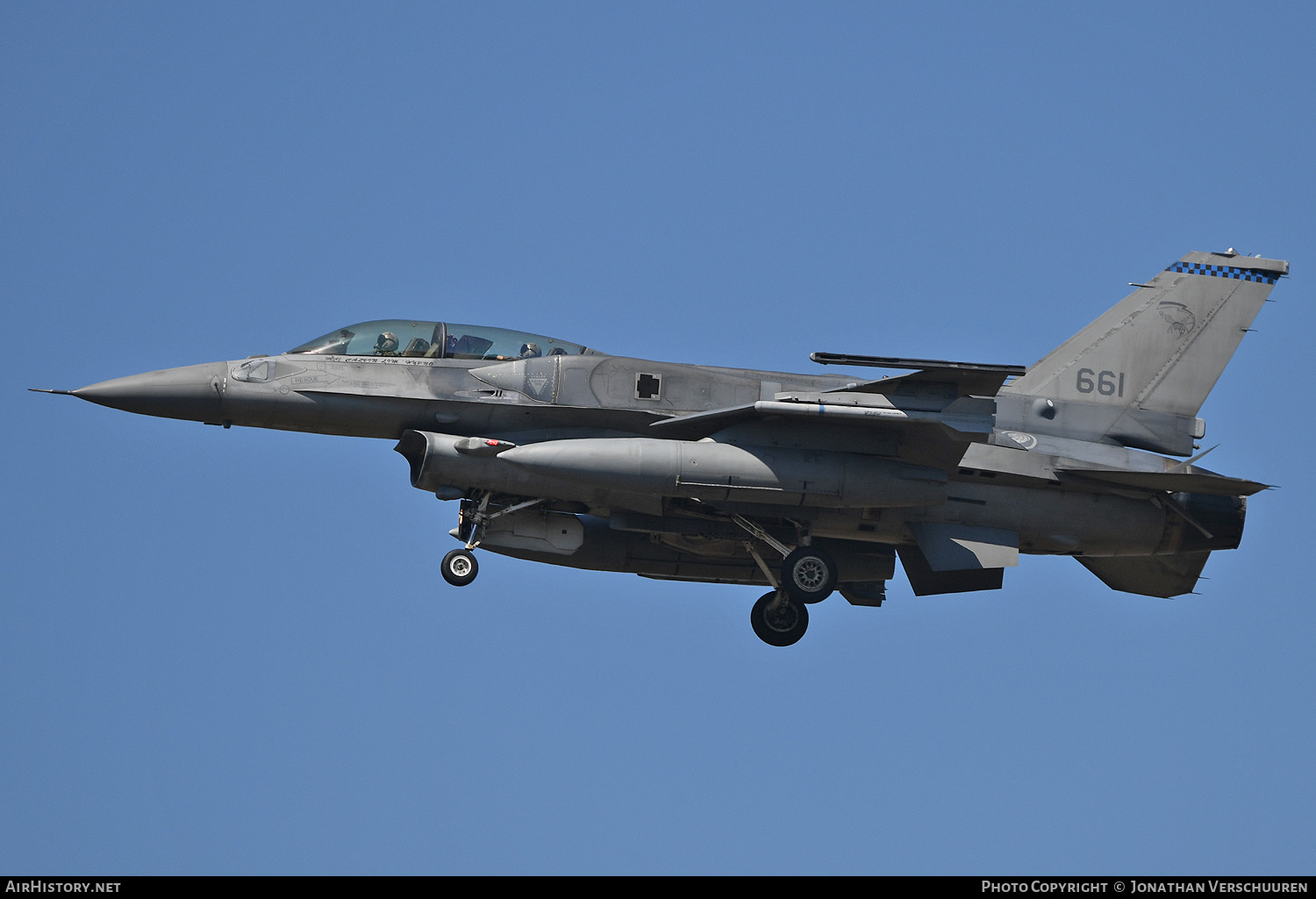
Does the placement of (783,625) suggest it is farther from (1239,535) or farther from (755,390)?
(1239,535)

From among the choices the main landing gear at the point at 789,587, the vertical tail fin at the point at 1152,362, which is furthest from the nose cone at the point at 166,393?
the vertical tail fin at the point at 1152,362

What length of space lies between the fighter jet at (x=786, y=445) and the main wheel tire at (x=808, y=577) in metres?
0.02

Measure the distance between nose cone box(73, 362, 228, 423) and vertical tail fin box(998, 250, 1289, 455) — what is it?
896 cm

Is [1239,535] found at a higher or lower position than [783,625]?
higher

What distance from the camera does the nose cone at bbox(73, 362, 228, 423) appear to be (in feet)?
56.9

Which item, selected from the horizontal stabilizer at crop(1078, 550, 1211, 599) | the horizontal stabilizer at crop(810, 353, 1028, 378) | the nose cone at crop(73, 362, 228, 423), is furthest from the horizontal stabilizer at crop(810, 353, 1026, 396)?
the nose cone at crop(73, 362, 228, 423)

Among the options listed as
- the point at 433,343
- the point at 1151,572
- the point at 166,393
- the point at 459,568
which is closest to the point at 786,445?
the point at 459,568

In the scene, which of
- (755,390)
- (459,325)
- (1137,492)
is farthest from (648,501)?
(1137,492)

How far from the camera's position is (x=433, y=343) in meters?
17.9

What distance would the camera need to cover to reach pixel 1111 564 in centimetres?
2008

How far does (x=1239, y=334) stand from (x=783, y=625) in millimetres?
6706

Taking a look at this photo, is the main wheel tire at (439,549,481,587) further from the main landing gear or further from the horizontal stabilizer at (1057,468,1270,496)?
the horizontal stabilizer at (1057,468,1270,496)

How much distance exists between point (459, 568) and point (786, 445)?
3740mm

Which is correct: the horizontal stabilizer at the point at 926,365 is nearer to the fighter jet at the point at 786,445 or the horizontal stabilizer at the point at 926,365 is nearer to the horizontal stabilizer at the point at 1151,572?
the fighter jet at the point at 786,445
